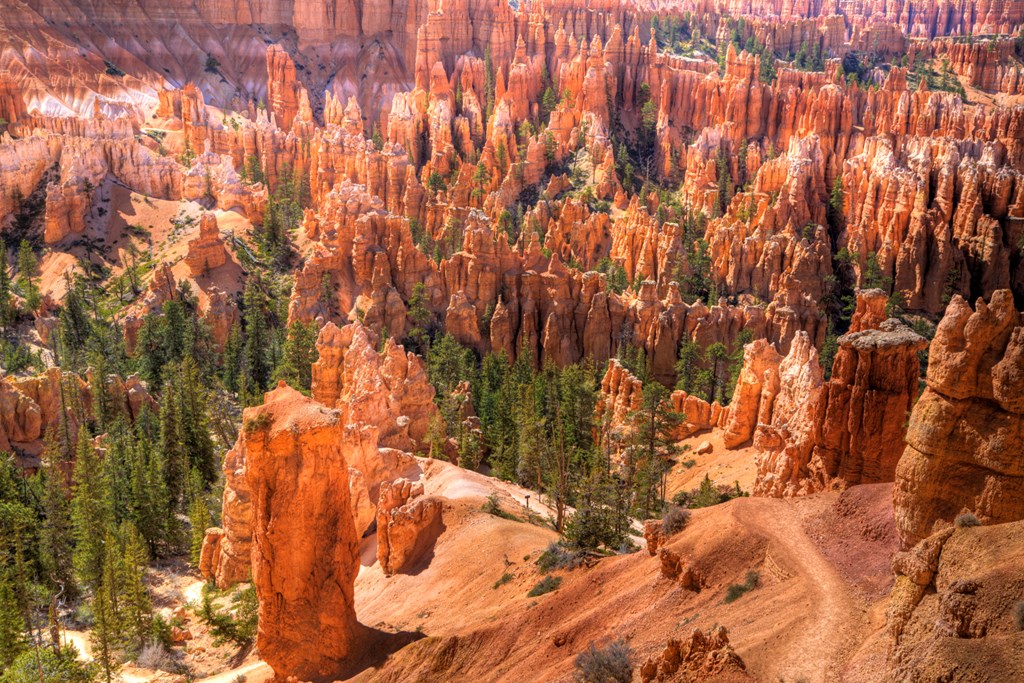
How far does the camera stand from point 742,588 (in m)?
21.0

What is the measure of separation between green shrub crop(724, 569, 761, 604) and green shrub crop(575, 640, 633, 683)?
114 inches

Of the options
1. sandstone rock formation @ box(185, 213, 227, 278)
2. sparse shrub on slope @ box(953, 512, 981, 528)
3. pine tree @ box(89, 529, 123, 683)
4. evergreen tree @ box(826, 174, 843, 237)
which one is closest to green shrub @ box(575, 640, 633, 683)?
sparse shrub on slope @ box(953, 512, 981, 528)

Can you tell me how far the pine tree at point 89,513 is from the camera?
37188mm

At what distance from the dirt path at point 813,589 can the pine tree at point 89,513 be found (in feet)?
84.2

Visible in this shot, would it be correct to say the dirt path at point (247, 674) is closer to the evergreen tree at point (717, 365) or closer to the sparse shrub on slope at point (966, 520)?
the sparse shrub on slope at point (966, 520)

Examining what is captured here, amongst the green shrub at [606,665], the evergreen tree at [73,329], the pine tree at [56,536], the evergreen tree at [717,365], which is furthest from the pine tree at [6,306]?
the green shrub at [606,665]

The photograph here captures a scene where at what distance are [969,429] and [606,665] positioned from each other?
350 inches

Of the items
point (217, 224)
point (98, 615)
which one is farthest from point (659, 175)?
point (98, 615)

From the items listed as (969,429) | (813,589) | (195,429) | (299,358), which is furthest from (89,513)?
(969,429)

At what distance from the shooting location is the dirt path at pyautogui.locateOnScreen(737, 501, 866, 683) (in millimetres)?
17375

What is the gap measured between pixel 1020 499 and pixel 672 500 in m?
20.0

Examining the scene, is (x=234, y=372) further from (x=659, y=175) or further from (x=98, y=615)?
(x=659, y=175)

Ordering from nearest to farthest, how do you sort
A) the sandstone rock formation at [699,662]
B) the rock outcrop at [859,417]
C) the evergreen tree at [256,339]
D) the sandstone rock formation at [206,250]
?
1. the sandstone rock formation at [699,662]
2. the rock outcrop at [859,417]
3. the evergreen tree at [256,339]
4. the sandstone rock formation at [206,250]

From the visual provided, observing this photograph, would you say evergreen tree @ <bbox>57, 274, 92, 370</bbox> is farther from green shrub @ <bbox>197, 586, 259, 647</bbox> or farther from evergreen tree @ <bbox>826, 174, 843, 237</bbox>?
evergreen tree @ <bbox>826, 174, 843, 237</bbox>
